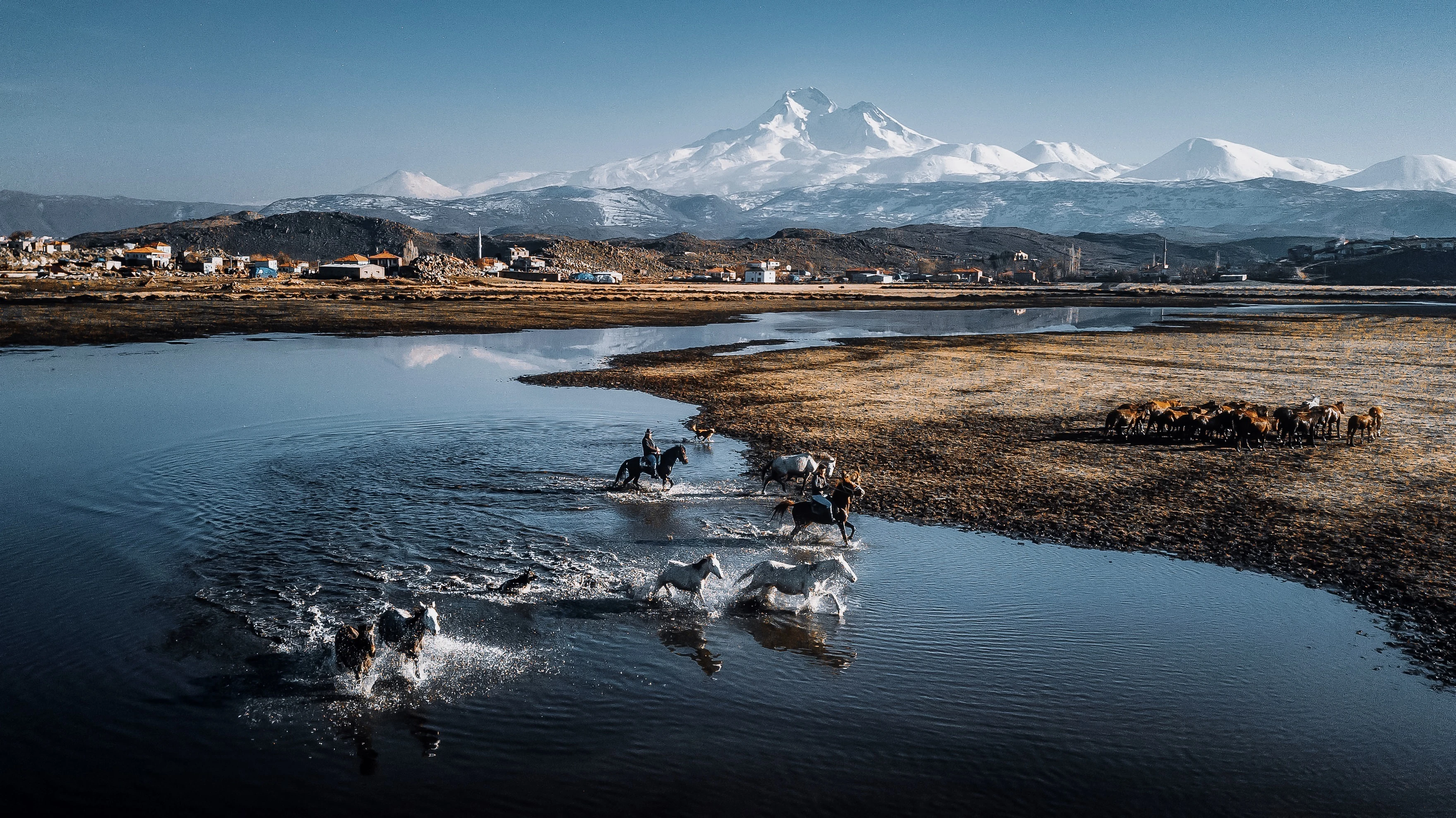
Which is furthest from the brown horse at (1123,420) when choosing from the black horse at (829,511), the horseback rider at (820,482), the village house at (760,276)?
the village house at (760,276)

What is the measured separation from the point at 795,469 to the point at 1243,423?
1156cm

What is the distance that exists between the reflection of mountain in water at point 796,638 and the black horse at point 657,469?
583cm

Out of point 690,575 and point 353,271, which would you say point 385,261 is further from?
point 690,575

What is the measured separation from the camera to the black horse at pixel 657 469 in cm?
1686

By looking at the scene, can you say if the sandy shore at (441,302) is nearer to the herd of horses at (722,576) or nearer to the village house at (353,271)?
the village house at (353,271)

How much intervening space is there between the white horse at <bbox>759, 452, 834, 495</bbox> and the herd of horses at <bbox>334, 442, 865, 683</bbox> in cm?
2

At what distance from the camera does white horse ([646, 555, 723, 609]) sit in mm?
11312

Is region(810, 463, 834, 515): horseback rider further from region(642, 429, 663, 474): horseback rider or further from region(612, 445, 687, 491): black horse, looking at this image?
region(642, 429, 663, 474): horseback rider

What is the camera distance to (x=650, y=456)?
17000 millimetres

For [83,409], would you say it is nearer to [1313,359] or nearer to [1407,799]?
[1407,799]

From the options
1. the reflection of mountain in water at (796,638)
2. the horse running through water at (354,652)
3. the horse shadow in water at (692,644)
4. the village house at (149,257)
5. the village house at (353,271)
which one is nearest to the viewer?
the horse running through water at (354,652)

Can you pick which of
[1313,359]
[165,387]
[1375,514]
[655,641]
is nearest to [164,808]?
[655,641]

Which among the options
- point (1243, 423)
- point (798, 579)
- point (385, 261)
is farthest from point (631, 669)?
point (385, 261)

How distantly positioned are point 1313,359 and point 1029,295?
93203mm
